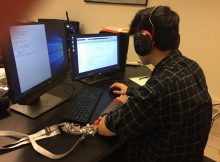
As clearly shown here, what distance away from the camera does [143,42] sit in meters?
0.98

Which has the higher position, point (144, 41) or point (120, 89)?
point (144, 41)

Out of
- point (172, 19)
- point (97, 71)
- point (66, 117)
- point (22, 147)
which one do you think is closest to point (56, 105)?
point (66, 117)

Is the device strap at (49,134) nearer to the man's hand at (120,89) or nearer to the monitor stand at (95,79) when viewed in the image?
the man's hand at (120,89)

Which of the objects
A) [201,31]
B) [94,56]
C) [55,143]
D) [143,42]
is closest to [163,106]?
[143,42]

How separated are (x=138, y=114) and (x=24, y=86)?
0.50 metres

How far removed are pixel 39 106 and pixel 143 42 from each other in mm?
603

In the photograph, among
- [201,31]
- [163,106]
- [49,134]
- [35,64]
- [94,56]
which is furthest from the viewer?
[201,31]

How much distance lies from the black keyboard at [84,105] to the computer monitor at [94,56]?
173 millimetres

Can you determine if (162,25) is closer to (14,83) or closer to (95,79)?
(14,83)

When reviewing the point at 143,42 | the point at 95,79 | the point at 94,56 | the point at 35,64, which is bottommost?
the point at 95,79

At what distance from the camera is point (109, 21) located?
2488mm

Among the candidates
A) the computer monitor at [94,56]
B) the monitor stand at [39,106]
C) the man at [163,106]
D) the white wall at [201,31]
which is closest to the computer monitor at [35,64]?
the monitor stand at [39,106]

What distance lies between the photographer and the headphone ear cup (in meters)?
0.98

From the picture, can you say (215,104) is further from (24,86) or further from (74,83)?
(24,86)
